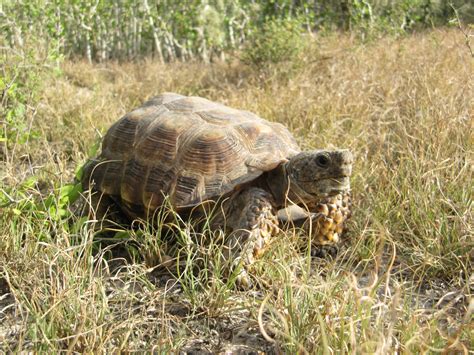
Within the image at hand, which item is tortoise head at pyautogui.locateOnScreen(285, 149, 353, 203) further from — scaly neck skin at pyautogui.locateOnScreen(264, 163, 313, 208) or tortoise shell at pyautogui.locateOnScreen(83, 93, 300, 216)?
tortoise shell at pyautogui.locateOnScreen(83, 93, 300, 216)

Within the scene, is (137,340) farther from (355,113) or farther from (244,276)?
(355,113)

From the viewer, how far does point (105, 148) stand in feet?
9.45

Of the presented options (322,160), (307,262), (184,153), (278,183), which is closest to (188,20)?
(184,153)

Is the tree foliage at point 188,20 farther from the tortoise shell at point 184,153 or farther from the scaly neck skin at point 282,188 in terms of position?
the scaly neck skin at point 282,188

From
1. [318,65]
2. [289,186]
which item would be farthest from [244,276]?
[318,65]

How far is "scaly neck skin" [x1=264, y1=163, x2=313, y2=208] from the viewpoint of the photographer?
7.68 feet

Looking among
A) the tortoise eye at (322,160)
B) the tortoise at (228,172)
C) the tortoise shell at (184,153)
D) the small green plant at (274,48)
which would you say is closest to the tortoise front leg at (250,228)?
the tortoise at (228,172)

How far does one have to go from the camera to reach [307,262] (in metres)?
1.84

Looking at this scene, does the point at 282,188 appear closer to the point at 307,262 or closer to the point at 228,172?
the point at 228,172

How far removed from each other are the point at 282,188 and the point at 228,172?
0.92 ft

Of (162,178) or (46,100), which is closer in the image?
(162,178)

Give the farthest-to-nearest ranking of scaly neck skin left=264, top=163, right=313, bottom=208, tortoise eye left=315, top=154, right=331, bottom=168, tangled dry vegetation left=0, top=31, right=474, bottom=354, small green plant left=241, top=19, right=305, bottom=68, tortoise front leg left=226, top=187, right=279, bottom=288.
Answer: small green plant left=241, top=19, right=305, bottom=68 < scaly neck skin left=264, top=163, right=313, bottom=208 < tortoise eye left=315, top=154, right=331, bottom=168 < tortoise front leg left=226, top=187, right=279, bottom=288 < tangled dry vegetation left=0, top=31, right=474, bottom=354

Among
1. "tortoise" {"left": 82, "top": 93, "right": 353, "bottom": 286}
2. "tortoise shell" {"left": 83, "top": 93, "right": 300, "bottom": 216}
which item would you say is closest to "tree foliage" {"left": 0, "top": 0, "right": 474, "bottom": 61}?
"tortoise shell" {"left": 83, "top": 93, "right": 300, "bottom": 216}

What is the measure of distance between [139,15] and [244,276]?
12439mm
